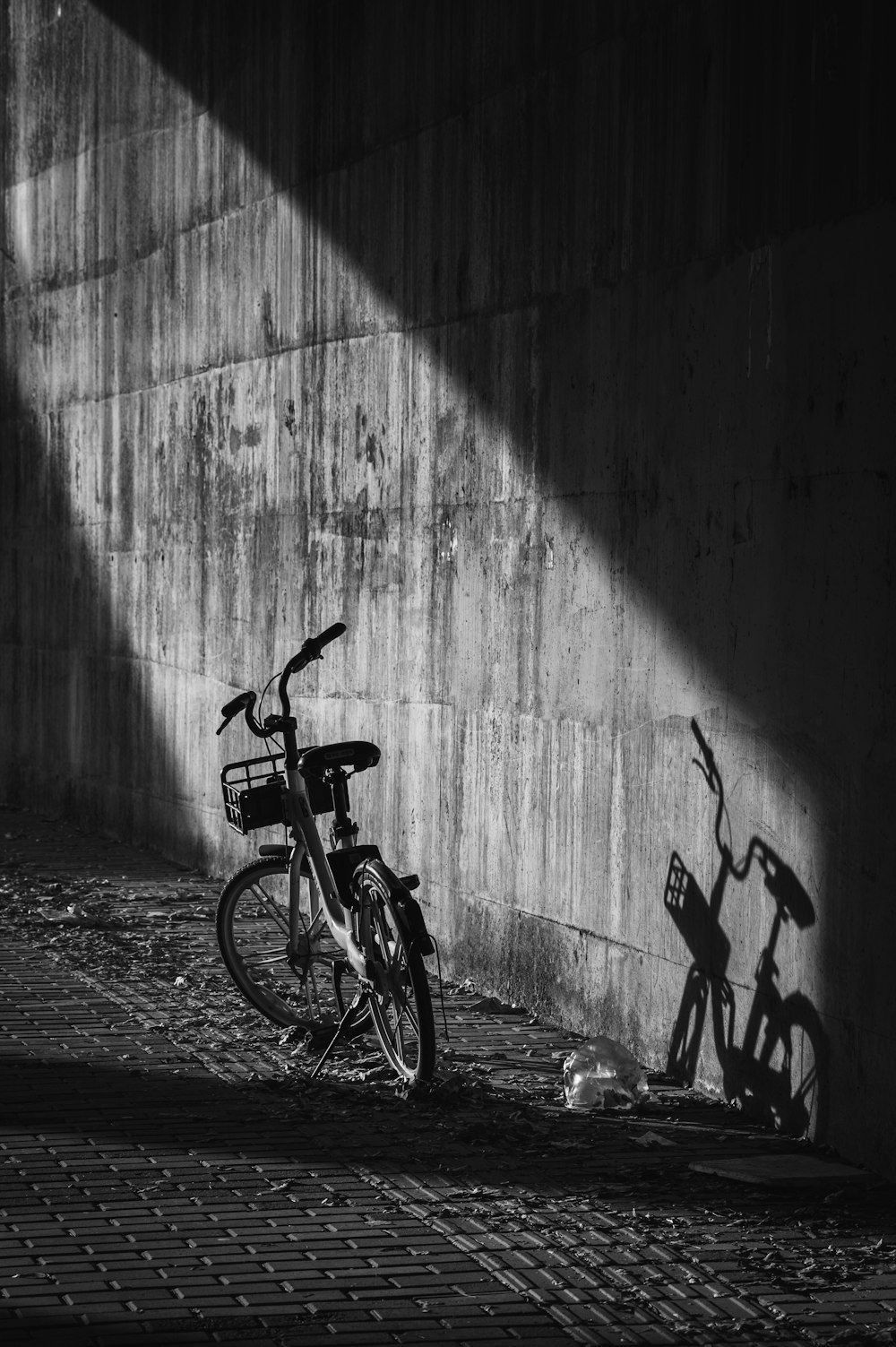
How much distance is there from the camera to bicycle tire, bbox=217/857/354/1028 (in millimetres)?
8047

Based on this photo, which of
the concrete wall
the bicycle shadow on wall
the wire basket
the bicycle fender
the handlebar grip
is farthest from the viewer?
the handlebar grip

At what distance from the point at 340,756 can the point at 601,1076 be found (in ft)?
5.04

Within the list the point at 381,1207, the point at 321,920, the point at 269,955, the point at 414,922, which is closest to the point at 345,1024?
the point at 321,920

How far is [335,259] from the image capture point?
10773 millimetres

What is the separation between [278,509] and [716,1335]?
294 inches

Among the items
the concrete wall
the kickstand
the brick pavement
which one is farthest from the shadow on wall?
the kickstand

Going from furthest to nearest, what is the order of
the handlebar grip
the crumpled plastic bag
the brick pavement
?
1. the handlebar grip
2. the crumpled plastic bag
3. the brick pavement

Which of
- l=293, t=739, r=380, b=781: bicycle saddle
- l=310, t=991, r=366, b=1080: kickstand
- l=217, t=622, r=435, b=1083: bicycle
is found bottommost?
l=310, t=991, r=366, b=1080: kickstand

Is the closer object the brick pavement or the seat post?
the brick pavement

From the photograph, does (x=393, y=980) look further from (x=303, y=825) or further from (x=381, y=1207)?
(x=381, y=1207)

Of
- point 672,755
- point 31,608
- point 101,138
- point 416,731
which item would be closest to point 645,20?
point 672,755

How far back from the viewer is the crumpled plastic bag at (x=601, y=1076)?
22.9ft

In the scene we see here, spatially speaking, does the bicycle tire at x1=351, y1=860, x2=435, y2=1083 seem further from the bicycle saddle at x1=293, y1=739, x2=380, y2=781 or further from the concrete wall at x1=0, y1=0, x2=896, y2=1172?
the concrete wall at x1=0, y1=0, x2=896, y2=1172

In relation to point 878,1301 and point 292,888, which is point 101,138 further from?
point 878,1301
